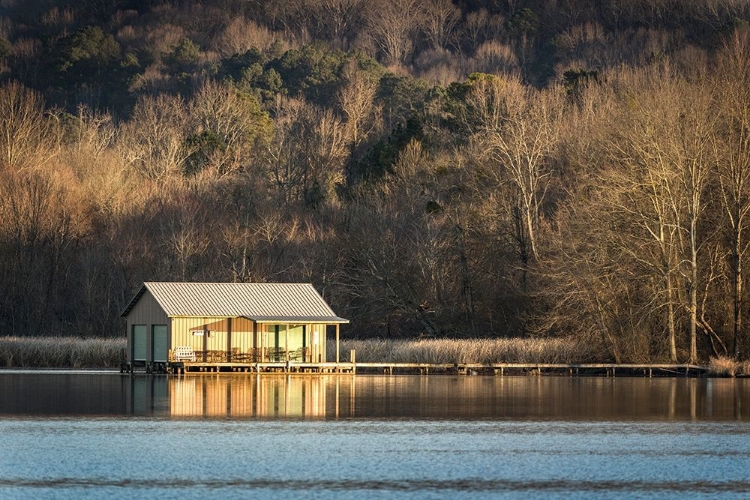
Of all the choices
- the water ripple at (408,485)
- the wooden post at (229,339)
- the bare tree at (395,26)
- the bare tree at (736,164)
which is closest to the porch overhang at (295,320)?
the wooden post at (229,339)

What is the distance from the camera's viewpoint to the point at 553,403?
48.0m

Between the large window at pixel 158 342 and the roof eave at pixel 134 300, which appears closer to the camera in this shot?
the large window at pixel 158 342

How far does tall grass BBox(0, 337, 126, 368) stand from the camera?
69438 mm

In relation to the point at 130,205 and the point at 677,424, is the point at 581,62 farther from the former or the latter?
the point at 677,424

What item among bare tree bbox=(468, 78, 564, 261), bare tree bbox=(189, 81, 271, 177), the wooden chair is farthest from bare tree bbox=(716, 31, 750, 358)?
bare tree bbox=(189, 81, 271, 177)

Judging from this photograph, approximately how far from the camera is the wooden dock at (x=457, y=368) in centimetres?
6431

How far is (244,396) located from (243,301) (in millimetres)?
15442

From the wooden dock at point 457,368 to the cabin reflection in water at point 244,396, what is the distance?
1.50 meters

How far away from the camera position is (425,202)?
274 ft

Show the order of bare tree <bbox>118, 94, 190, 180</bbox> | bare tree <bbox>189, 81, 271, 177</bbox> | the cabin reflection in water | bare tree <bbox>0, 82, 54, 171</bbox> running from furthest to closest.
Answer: bare tree <bbox>189, 81, 271, 177</bbox>, bare tree <bbox>118, 94, 190, 180</bbox>, bare tree <bbox>0, 82, 54, 171</bbox>, the cabin reflection in water

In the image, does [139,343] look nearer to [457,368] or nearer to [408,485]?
[457,368]

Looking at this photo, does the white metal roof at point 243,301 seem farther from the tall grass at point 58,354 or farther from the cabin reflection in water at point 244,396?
the tall grass at point 58,354

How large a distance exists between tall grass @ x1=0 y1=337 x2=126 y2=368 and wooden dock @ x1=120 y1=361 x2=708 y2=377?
2927 millimetres

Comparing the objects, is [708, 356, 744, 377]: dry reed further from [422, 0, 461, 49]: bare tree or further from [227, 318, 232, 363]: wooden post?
[422, 0, 461, 49]: bare tree
